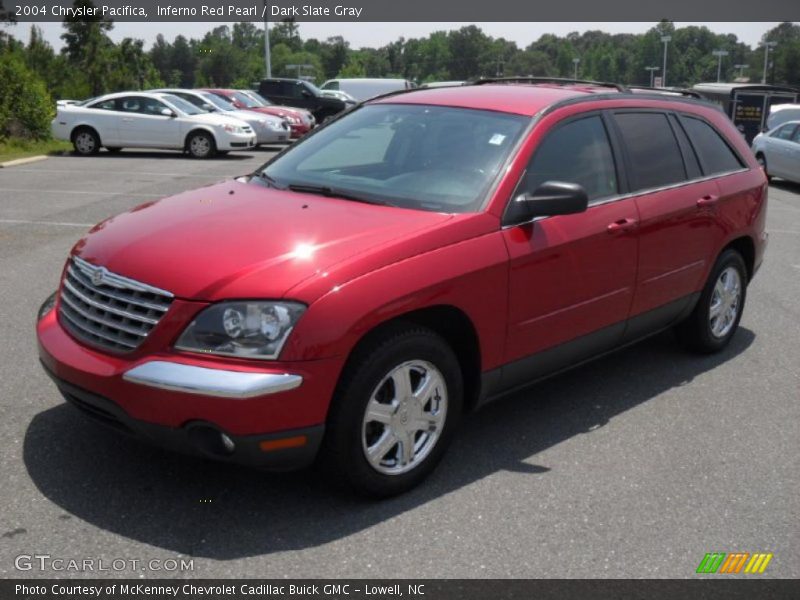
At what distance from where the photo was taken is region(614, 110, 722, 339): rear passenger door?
517cm

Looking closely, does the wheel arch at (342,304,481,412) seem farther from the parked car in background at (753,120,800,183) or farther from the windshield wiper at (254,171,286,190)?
the parked car in background at (753,120,800,183)

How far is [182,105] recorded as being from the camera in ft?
70.8

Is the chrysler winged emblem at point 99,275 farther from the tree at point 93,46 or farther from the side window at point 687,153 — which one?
the tree at point 93,46

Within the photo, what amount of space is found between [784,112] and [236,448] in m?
26.0

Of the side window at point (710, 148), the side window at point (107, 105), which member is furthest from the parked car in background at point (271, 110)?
the side window at point (710, 148)

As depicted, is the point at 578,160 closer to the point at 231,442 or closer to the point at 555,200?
the point at 555,200

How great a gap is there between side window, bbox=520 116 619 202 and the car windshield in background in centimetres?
18

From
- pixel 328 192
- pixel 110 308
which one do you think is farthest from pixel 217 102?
pixel 110 308

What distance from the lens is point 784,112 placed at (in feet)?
85.4

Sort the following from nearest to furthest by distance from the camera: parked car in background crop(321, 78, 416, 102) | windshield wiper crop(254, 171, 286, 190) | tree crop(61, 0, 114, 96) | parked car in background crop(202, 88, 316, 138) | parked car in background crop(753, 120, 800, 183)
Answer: windshield wiper crop(254, 171, 286, 190) → parked car in background crop(753, 120, 800, 183) → parked car in background crop(202, 88, 316, 138) → parked car in background crop(321, 78, 416, 102) → tree crop(61, 0, 114, 96)

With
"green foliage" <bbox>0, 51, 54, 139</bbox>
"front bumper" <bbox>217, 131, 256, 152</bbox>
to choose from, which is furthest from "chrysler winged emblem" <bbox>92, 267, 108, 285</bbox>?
"green foliage" <bbox>0, 51, 54, 139</bbox>

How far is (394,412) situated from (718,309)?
3.19m

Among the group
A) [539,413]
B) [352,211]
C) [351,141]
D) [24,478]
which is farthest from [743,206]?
[24,478]

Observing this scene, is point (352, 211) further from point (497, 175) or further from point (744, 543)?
point (744, 543)
